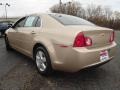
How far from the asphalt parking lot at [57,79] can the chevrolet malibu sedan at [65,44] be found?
Answer: 311 mm

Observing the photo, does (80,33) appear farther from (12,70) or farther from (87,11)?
(87,11)

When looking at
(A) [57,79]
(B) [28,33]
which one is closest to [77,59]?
(A) [57,79]

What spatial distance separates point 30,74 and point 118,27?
92.0 ft

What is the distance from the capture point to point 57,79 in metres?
4.57

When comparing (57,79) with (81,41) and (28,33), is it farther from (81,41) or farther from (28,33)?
(28,33)

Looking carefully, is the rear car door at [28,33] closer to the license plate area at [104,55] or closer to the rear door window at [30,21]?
the rear door window at [30,21]

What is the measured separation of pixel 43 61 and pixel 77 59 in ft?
3.65

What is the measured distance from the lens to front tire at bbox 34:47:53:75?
449cm

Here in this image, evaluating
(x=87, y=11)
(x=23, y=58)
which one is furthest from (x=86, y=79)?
(x=87, y=11)

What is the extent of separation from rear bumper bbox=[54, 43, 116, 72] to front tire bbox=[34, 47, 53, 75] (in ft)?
0.99

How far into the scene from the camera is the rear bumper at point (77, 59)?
154 inches

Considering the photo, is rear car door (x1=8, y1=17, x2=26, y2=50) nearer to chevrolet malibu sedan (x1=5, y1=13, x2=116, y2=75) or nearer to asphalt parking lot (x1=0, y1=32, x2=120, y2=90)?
chevrolet malibu sedan (x1=5, y1=13, x2=116, y2=75)

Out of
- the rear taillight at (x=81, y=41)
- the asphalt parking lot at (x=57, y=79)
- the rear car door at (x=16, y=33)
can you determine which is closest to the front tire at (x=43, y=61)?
the asphalt parking lot at (x=57, y=79)

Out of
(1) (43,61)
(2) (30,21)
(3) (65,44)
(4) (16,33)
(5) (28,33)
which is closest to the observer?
(3) (65,44)
